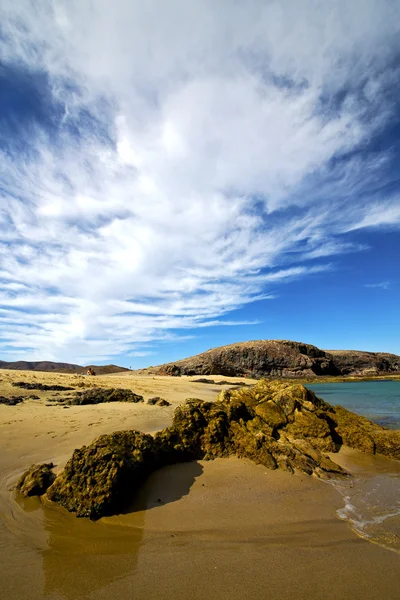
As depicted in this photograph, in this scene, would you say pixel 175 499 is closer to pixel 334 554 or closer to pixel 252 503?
pixel 252 503

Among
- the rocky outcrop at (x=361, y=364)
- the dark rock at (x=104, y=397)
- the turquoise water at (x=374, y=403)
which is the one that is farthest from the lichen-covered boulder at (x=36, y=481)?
the rocky outcrop at (x=361, y=364)

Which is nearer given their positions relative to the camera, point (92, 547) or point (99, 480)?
point (92, 547)

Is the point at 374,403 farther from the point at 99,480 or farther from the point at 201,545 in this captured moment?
the point at 99,480

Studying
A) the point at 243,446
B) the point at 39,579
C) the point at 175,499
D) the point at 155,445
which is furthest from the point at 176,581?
the point at 243,446

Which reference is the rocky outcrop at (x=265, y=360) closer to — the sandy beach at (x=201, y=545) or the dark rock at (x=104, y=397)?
the dark rock at (x=104, y=397)

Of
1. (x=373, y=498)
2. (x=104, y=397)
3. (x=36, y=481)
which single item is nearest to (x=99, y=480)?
(x=36, y=481)

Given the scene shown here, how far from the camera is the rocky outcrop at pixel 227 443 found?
4535 millimetres

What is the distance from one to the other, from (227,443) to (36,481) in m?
3.78

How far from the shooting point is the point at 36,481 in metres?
4.91

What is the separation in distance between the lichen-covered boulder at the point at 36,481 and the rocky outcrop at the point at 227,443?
1.14ft

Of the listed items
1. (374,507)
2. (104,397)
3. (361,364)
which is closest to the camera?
(374,507)

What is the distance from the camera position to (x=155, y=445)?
19.7ft

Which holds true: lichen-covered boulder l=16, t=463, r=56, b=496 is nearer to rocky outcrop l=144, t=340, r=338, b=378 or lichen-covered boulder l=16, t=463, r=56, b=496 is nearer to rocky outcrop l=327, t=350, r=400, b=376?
rocky outcrop l=144, t=340, r=338, b=378

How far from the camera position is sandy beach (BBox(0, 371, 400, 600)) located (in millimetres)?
3062
